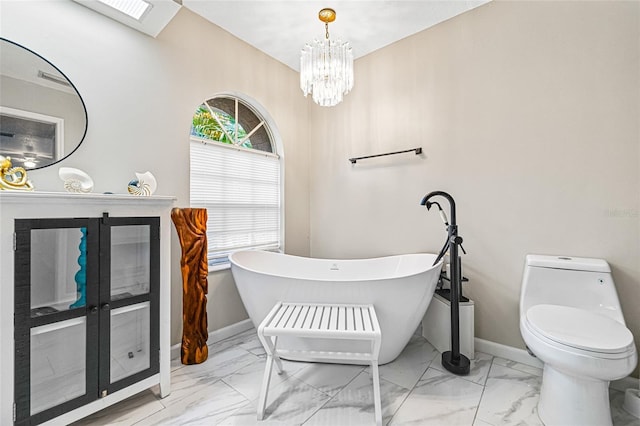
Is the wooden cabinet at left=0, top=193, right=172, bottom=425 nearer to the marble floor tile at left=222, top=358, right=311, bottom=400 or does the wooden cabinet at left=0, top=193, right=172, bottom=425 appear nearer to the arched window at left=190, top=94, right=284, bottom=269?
the marble floor tile at left=222, top=358, right=311, bottom=400

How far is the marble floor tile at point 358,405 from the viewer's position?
1.38 metres

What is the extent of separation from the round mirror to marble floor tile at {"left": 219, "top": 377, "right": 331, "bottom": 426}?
170cm

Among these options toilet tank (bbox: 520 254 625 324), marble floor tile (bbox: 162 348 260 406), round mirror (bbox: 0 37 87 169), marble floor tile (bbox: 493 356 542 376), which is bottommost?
marble floor tile (bbox: 162 348 260 406)

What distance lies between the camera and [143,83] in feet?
6.04

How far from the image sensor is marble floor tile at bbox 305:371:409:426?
4.52ft

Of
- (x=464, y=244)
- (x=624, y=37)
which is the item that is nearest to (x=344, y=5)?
(x=624, y=37)

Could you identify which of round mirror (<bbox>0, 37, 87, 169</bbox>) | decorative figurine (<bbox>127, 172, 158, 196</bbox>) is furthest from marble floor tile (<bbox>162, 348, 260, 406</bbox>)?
round mirror (<bbox>0, 37, 87, 169</bbox>)

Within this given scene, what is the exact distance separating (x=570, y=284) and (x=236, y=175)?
8.46ft

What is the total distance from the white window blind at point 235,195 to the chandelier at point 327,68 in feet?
3.30

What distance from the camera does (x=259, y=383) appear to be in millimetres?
1684

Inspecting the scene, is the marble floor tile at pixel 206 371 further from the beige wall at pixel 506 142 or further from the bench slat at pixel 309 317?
the beige wall at pixel 506 142

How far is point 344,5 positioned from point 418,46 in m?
0.76

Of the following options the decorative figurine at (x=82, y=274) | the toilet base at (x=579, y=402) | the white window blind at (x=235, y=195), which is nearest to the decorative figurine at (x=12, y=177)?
the decorative figurine at (x=82, y=274)

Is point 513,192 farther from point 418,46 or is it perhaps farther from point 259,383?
point 259,383
